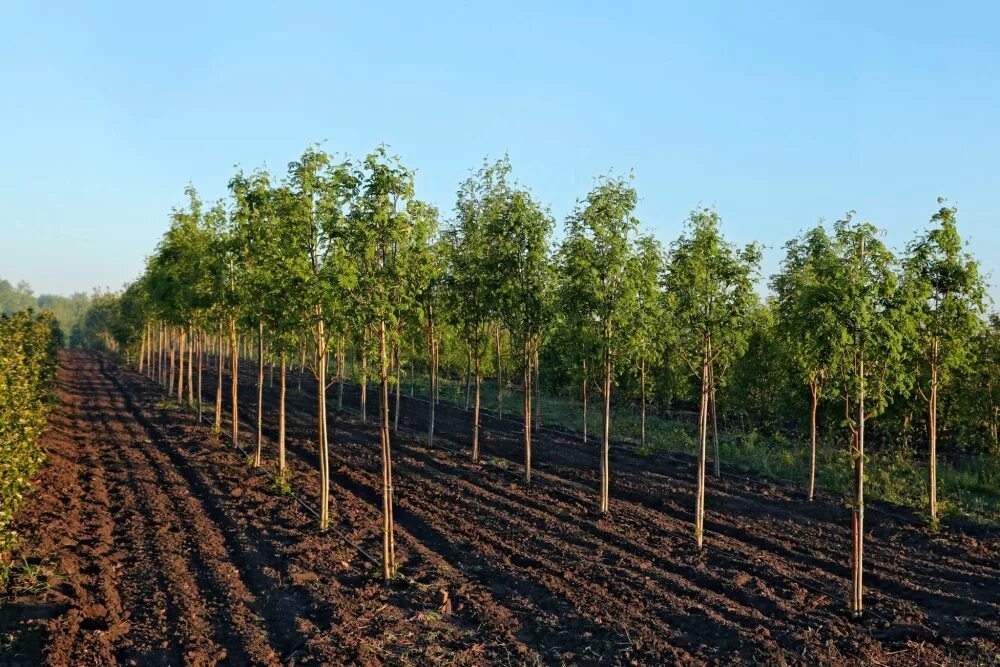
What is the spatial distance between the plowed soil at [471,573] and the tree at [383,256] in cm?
218

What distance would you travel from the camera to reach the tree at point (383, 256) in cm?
1220

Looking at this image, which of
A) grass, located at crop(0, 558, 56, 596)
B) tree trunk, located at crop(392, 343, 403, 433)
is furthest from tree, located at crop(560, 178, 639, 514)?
grass, located at crop(0, 558, 56, 596)

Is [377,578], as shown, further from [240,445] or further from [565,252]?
[240,445]

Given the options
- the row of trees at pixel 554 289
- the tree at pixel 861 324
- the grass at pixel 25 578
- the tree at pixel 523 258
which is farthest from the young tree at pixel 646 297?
the grass at pixel 25 578

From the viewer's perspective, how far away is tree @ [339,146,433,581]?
40.0 feet

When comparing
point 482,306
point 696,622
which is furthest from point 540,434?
point 696,622

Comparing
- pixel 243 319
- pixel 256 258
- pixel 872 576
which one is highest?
pixel 256 258

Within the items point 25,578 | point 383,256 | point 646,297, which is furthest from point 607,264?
point 25,578

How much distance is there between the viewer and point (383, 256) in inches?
492

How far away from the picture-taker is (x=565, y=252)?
56.5 ft

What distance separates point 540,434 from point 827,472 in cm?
1188

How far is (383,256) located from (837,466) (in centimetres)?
1918

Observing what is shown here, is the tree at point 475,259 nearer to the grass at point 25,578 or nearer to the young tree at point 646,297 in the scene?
the young tree at point 646,297

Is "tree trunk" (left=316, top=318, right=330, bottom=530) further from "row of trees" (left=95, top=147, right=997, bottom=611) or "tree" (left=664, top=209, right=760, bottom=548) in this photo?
"tree" (left=664, top=209, right=760, bottom=548)
